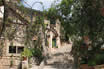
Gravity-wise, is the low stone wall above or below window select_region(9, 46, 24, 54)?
below

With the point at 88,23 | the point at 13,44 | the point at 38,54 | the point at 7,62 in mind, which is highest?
the point at 88,23

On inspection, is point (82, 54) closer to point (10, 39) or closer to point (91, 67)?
point (91, 67)

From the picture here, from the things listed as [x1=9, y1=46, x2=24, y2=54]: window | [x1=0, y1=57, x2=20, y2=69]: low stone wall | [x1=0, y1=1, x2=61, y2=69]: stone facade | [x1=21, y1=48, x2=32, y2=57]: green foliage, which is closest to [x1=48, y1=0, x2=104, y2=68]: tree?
[x1=21, y1=48, x2=32, y2=57]: green foliage

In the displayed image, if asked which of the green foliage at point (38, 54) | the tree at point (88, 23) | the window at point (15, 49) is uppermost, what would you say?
the tree at point (88, 23)

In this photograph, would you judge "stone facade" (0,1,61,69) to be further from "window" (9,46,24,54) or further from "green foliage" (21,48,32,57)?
"green foliage" (21,48,32,57)

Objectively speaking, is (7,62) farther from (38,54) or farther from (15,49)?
(38,54)

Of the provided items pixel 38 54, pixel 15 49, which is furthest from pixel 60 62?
pixel 15 49

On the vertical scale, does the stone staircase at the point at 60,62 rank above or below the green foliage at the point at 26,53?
below

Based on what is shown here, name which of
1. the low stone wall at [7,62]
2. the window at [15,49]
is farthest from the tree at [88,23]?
the window at [15,49]

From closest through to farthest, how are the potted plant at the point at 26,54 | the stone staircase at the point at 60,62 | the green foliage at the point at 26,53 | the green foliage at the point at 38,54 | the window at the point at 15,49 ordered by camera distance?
the stone staircase at the point at 60,62 < the potted plant at the point at 26,54 < the green foliage at the point at 26,53 < the green foliage at the point at 38,54 < the window at the point at 15,49

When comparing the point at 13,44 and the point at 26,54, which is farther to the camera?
the point at 13,44

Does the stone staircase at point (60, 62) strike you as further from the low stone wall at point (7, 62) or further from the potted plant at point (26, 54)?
the low stone wall at point (7, 62)

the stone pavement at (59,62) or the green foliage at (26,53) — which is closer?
the stone pavement at (59,62)

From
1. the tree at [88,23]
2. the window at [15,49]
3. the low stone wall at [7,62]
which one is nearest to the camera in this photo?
the tree at [88,23]
